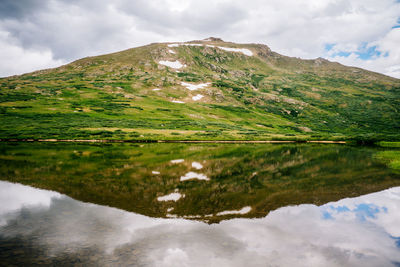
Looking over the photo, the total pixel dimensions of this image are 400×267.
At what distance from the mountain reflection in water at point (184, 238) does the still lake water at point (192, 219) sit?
5 cm

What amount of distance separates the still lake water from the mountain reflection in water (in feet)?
0.18

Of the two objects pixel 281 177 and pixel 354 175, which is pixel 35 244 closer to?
pixel 281 177

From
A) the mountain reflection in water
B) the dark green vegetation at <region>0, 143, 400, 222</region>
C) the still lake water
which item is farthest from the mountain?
the mountain reflection in water

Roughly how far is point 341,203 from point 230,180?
9.83 metres

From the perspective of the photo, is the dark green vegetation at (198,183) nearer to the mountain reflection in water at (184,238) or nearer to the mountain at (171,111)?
the mountain reflection in water at (184,238)

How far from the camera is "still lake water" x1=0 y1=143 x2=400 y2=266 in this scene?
1013cm

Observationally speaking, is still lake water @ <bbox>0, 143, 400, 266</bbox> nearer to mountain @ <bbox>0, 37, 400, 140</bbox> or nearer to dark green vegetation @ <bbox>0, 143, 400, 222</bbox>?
dark green vegetation @ <bbox>0, 143, 400, 222</bbox>

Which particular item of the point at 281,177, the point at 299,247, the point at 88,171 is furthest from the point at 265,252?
the point at 88,171

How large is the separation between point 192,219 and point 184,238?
226cm

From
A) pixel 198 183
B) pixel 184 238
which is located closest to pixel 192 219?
pixel 184 238

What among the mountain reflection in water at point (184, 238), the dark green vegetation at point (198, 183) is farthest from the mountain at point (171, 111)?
the mountain reflection in water at point (184, 238)

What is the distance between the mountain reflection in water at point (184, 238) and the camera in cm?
979

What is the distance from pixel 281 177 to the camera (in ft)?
84.4

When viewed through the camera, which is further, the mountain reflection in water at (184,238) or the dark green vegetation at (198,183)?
the dark green vegetation at (198,183)
